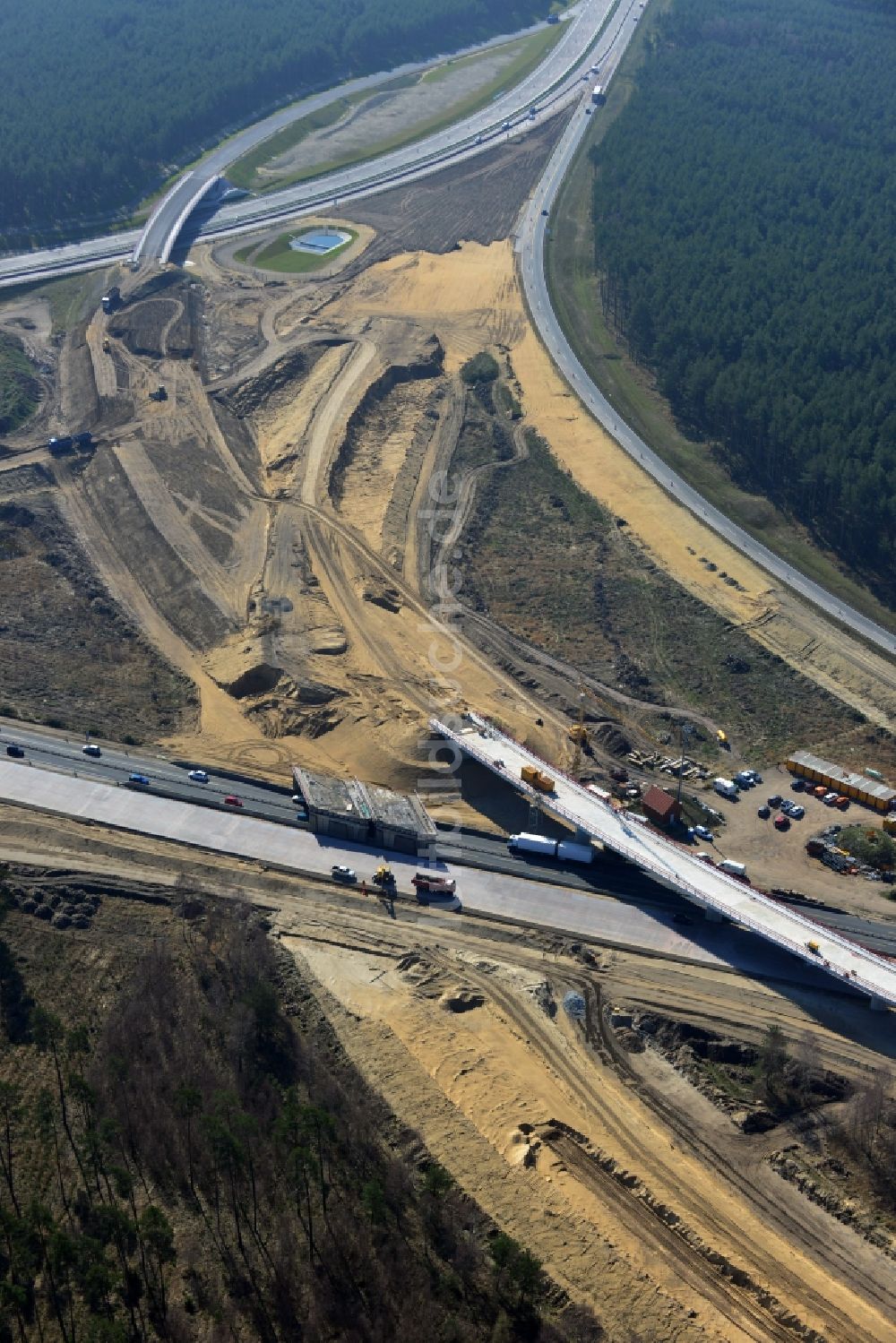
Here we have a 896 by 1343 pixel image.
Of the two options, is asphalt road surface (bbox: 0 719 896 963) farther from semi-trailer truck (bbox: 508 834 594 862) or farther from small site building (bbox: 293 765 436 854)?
small site building (bbox: 293 765 436 854)

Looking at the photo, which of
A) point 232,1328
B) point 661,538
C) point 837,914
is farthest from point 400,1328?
point 661,538

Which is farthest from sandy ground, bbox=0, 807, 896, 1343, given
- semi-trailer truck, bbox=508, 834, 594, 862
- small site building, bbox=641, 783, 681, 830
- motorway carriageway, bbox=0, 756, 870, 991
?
small site building, bbox=641, 783, 681, 830

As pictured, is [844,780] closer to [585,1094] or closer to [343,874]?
[343,874]

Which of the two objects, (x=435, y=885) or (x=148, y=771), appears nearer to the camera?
(x=435, y=885)

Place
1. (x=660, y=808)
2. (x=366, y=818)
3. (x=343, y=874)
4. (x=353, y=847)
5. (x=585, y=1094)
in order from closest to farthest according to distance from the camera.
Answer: (x=585, y=1094) < (x=343, y=874) < (x=366, y=818) < (x=353, y=847) < (x=660, y=808)

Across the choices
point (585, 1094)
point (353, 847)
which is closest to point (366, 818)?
point (353, 847)
